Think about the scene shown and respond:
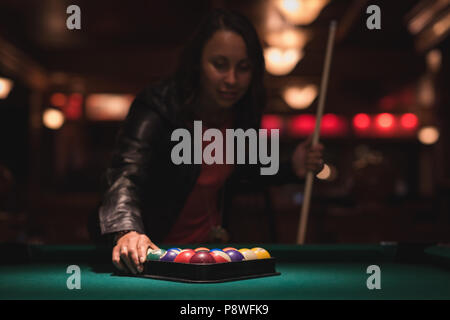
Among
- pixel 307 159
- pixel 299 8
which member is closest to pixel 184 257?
pixel 307 159

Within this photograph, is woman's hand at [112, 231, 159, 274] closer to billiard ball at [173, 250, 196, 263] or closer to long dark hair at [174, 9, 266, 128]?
billiard ball at [173, 250, 196, 263]

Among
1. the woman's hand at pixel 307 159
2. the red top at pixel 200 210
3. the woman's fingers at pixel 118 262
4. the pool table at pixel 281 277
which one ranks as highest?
the woman's hand at pixel 307 159

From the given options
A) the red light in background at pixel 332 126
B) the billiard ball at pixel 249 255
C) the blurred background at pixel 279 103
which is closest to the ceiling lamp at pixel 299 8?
the blurred background at pixel 279 103

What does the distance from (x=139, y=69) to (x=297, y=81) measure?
2.66 meters

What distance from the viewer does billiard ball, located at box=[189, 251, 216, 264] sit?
64.8 inches

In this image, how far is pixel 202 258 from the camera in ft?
5.44

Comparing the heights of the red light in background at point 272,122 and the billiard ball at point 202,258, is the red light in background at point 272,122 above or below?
above

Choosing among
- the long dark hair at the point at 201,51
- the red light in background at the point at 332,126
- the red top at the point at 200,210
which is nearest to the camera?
the long dark hair at the point at 201,51

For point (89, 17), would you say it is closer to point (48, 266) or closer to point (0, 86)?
point (0, 86)

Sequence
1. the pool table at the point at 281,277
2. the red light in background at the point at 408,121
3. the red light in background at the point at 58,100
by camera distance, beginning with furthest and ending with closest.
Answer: the red light in background at the point at 408,121
the red light in background at the point at 58,100
the pool table at the point at 281,277

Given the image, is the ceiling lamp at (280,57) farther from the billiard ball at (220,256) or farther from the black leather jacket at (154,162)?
the billiard ball at (220,256)

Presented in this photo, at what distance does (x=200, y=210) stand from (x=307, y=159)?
587 mm

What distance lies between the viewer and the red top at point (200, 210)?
2.71 meters
